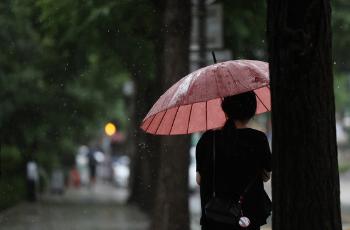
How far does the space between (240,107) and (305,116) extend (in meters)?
0.47

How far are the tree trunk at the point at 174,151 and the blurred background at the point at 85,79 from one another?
0.36m

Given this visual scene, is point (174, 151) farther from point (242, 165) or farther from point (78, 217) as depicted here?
point (78, 217)

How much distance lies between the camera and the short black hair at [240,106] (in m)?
5.34

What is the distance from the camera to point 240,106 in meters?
5.41

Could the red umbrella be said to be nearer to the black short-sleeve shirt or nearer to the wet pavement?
the black short-sleeve shirt

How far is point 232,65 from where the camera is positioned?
620 centimetres

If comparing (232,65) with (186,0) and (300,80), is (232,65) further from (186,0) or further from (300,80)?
(186,0)

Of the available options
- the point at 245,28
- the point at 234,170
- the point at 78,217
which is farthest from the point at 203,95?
the point at 78,217

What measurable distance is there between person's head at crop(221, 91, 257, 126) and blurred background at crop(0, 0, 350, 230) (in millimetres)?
7320

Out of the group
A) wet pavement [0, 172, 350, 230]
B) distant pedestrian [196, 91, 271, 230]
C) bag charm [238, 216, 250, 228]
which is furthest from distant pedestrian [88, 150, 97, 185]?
bag charm [238, 216, 250, 228]

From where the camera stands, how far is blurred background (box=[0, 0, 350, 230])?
1603 cm

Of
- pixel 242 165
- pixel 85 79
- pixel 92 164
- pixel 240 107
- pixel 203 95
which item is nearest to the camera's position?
pixel 242 165

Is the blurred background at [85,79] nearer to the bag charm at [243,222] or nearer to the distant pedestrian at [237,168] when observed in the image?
the distant pedestrian at [237,168]

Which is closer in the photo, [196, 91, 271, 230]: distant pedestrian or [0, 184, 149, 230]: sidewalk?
[196, 91, 271, 230]: distant pedestrian
